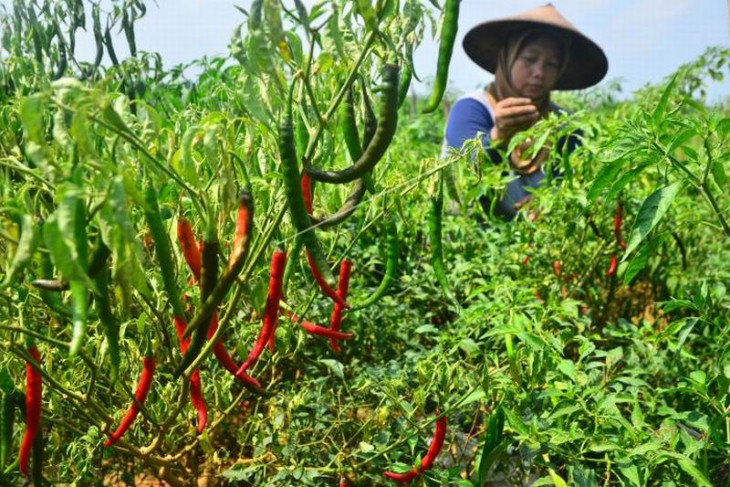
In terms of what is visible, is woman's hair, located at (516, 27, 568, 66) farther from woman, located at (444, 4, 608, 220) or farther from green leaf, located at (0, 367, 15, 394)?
green leaf, located at (0, 367, 15, 394)

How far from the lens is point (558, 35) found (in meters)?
4.18

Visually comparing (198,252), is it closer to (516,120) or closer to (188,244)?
(188,244)

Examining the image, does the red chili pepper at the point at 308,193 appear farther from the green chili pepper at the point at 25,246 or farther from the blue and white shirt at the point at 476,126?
the blue and white shirt at the point at 476,126

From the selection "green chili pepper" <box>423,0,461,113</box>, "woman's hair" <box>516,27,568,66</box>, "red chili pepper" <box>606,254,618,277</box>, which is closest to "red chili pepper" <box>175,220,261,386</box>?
"green chili pepper" <box>423,0,461,113</box>

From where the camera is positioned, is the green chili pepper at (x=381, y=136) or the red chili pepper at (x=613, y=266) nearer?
the green chili pepper at (x=381, y=136)

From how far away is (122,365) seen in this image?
1767mm

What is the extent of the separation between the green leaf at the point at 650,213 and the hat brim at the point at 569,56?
2.74m

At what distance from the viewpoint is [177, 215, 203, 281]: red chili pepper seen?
130 cm

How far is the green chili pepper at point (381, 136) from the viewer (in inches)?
51.5

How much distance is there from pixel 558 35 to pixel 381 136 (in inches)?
122

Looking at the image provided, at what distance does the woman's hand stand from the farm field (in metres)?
0.87

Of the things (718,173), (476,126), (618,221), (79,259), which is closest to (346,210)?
(79,259)

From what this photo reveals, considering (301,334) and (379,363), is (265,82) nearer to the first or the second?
(301,334)

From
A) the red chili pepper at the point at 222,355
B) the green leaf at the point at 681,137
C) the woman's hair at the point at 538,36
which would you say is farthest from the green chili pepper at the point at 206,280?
the woman's hair at the point at 538,36
